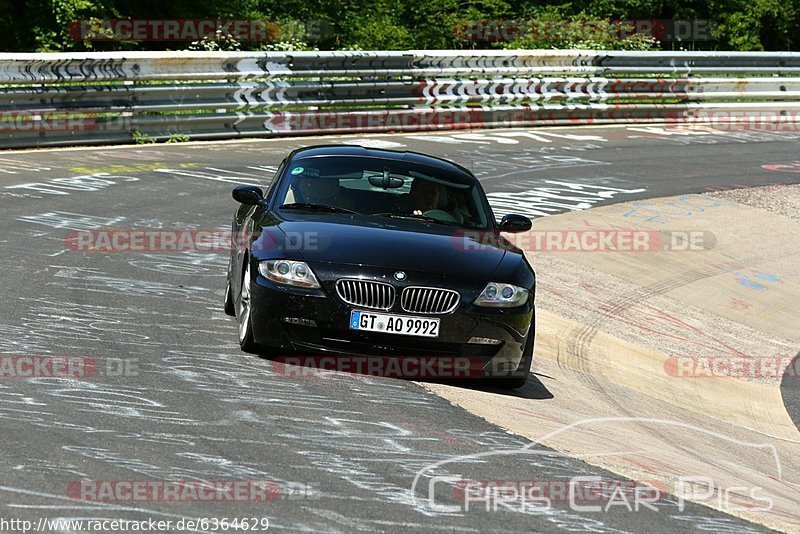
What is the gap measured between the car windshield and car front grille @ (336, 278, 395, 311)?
128 centimetres

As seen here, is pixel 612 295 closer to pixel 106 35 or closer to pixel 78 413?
pixel 78 413

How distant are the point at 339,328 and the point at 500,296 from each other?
1.07 meters

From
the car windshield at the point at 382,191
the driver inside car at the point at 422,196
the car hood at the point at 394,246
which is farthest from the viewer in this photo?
the driver inside car at the point at 422,196

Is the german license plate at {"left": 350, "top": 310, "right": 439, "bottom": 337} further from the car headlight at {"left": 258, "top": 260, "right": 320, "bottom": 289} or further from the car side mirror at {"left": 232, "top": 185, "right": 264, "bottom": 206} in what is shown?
the car side mirror at {"left": 232, "top": 185, "right": 264, "bottom": 206}

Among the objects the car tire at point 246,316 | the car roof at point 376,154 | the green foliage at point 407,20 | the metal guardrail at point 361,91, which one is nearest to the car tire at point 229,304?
the car tire at point 246,316

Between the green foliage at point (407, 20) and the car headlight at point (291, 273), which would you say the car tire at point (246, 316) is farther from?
the green foliage at point (407, 20)

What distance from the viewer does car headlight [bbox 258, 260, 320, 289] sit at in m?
8.25

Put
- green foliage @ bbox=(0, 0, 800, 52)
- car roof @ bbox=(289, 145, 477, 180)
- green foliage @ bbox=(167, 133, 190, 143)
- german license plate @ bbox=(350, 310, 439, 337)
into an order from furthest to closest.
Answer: green foliage @ bbox=(0, 0, 800, 52)
green foliage @ bbox=(167, 133, 190, 143)
car roof @ bbox=(289, 145, 477, 180)
german license plate @ bbox=(350, 310, 439, 337)

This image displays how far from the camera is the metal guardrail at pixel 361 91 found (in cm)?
1912

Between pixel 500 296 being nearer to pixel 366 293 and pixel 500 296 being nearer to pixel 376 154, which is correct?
pixel 366 293

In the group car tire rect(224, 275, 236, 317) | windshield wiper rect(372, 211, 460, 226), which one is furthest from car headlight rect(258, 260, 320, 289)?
car tire rect(224, 275, 236, 317)

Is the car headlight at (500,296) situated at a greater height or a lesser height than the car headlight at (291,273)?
lesser

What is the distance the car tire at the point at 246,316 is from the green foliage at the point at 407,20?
20.0 m

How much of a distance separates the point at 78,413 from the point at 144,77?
1399 cm
